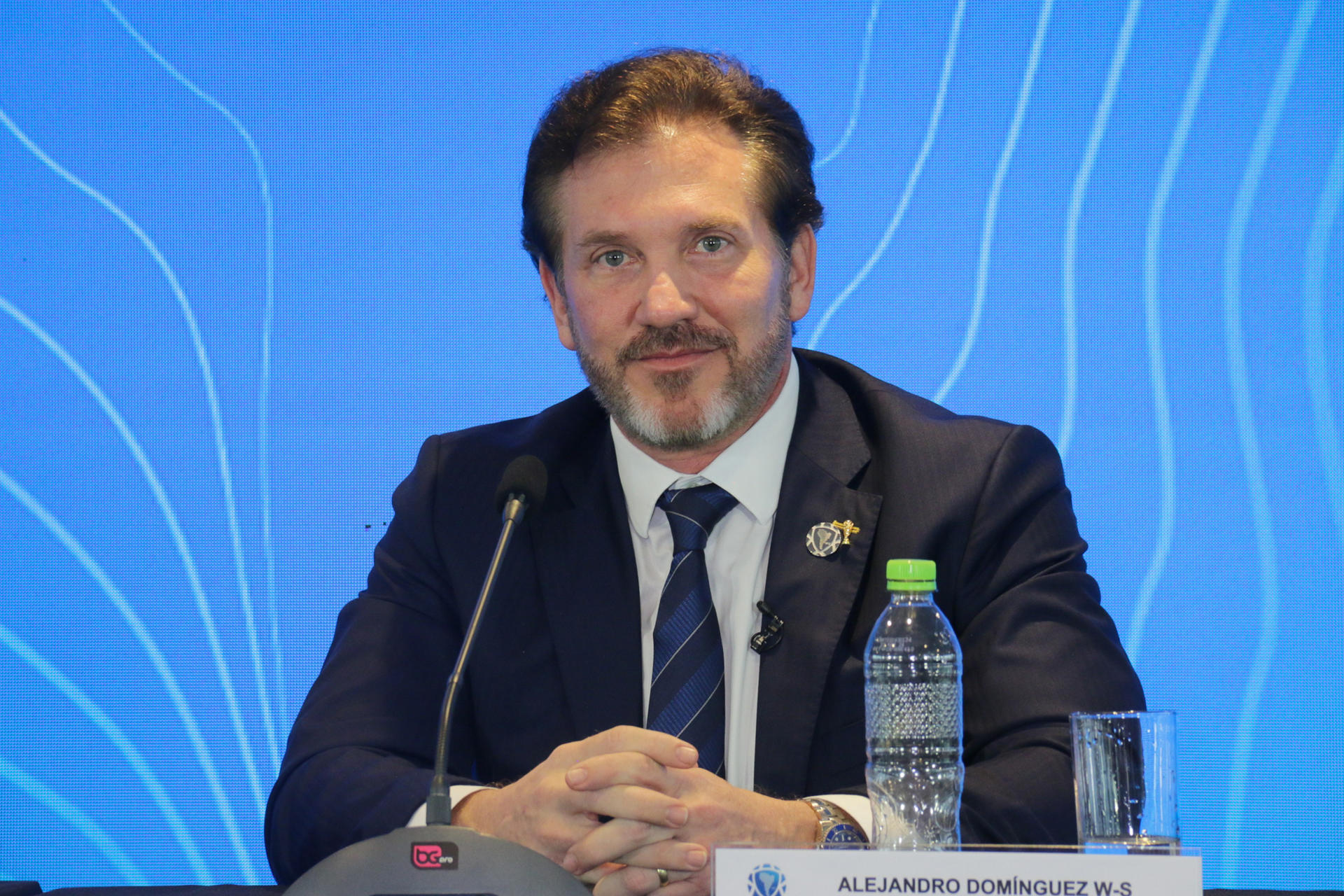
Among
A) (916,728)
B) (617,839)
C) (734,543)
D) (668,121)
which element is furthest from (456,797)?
(668,121)

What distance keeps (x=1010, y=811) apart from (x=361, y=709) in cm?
117

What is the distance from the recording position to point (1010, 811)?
1.94m

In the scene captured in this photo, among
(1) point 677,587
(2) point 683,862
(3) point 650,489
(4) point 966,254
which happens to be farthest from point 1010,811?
(4) point 966,254

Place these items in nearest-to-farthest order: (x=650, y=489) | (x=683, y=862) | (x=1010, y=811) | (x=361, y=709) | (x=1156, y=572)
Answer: (x=683, y=862), (x=1010, y=811), (x=361, y=709), (x=650, y=489), (x=1156, y=572)

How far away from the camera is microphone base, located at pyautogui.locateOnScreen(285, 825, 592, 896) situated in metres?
1.39

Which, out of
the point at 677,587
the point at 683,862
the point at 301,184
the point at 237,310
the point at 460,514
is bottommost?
the point at 683,862

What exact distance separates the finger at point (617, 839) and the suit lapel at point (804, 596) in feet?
1.90

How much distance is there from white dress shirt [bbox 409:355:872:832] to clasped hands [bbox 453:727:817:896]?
1.81 feet

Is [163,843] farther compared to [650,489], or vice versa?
[163,843]

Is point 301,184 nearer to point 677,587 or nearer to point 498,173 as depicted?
point 498,173

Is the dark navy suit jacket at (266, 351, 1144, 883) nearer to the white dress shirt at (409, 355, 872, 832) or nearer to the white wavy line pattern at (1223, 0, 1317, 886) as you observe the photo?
the white dress shirt at (409, 355, 872, 832)

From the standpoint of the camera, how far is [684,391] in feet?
8.48

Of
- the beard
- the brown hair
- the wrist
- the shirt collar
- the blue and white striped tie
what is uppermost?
the brown hair

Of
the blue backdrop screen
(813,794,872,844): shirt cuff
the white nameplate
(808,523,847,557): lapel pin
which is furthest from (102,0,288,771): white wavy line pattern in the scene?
the white nameplate
